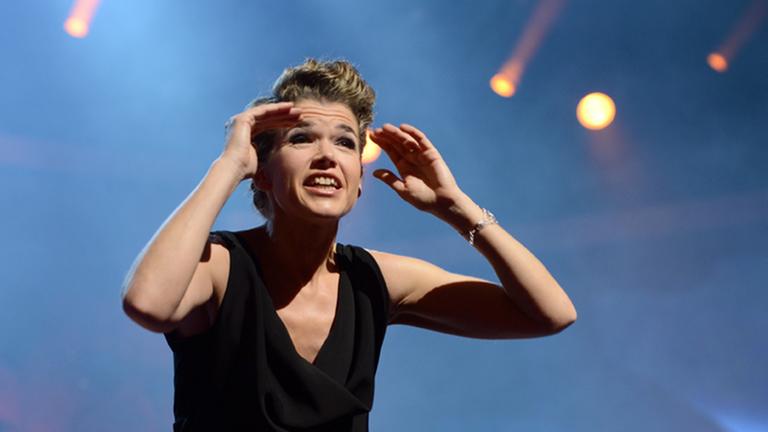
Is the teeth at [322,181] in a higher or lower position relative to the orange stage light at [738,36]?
lower

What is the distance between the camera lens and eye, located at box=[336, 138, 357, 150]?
1619 mm

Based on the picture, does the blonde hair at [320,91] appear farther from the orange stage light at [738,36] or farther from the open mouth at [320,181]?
the orange stage light at [738,36]

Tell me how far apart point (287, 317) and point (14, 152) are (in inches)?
88.5

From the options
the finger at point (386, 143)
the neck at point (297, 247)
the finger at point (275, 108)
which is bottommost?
the neck at point (297, 247)

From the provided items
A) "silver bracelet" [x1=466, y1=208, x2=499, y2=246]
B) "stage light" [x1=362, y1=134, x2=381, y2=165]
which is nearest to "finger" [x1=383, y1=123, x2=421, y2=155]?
"silver bracelet" [x1=466, y1=208, x2=499, y2=246]

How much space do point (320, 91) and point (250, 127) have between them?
0.78 feet

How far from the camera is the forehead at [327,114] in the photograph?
162 centimetres

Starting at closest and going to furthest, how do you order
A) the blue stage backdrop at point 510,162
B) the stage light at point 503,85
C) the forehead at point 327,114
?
the forehead at point 327,114, the blue stage backdrop at point 510,162, the stage light at point 503,85

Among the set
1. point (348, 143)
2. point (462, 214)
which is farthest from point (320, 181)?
point (462, 214)

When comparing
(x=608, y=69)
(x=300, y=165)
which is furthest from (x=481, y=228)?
(x=608, y=69)

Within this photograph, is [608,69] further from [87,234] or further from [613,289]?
[87,234]

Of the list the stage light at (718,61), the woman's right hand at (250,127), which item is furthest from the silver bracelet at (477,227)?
the stage light at (718,61)

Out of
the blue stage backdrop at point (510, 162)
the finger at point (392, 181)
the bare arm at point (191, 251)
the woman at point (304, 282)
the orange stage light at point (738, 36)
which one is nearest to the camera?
the bare arm at point (191, 251)

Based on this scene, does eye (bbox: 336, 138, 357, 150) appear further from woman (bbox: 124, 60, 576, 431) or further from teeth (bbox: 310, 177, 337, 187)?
teeth (bbox: 310, 177, 337, 187)
